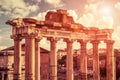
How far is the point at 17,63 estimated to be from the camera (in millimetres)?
19641

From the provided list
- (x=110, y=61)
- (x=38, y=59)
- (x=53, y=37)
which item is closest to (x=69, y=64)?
(x=53, y=37)

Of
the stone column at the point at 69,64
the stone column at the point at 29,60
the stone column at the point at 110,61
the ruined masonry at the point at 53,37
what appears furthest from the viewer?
the stone column at the point at 110,61

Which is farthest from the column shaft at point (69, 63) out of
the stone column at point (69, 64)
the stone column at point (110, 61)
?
the stone column at point (110, 61)

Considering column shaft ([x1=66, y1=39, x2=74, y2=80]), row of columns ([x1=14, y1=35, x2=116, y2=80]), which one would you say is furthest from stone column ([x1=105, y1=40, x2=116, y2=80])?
column shaft ([x1=66, y1=39, x2=74, y2=80])

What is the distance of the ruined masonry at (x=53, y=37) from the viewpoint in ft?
61.1

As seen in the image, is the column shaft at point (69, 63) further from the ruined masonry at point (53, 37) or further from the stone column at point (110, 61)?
the stone column at point (110, 61)

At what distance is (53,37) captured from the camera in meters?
20.8

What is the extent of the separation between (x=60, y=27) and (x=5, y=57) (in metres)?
24.3

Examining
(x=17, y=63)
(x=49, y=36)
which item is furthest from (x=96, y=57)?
(x=17, y=63)

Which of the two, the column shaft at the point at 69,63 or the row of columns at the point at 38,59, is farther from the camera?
the column shaft at the point at 69,63

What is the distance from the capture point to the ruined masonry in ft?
61.1

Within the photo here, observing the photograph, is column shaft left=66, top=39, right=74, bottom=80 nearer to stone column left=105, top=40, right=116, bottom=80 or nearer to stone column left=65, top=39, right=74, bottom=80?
stone column left=65, top=39, right=74, bottom=80

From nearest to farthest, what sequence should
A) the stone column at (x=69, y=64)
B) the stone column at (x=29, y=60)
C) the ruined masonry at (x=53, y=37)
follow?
the stone column at (x=29, y=60)
the ruined masonry at (x=53, y=37)
the stone column at (x=69, y=64)

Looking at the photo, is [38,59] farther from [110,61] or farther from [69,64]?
[110,61]
